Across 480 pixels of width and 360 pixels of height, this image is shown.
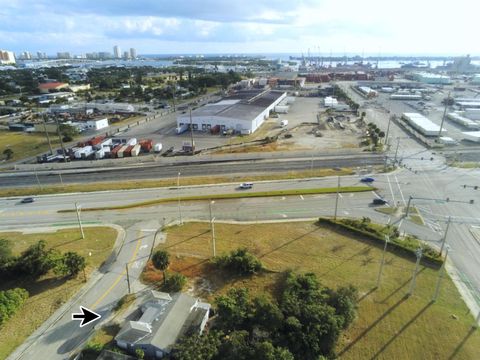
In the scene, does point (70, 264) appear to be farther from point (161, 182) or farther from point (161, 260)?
point (161, 182)

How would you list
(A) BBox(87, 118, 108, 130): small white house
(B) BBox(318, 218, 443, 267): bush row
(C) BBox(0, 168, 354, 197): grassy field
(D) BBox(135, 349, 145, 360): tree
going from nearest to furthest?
1. (D) BBox(135, 349, 145, 360): tree
2. (B) BBox(318, 218, 443, 267): bush row
3. (C) BBox(0, 168, 354, 197): grassy field
4. (A) BBox(87, 118, 108, 130): small white house

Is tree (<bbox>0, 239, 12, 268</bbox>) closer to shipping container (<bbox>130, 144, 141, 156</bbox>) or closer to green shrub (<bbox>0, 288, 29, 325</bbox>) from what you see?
green shrub (<bbox>0, 288, 29, 325</bbox>)

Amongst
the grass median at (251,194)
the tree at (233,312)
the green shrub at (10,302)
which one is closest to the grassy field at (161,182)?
the grass median at (251,194)

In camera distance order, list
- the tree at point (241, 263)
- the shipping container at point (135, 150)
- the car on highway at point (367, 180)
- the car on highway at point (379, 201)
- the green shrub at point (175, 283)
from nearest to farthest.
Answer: the green shrub at point (175, 283) < the tree at point (241, 263) < the car on highway at point (379, 201) < the car on highway at point (367, 180) < the shipping container at point (135, 150)

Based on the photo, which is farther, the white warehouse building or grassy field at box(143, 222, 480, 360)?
the white warehouse building

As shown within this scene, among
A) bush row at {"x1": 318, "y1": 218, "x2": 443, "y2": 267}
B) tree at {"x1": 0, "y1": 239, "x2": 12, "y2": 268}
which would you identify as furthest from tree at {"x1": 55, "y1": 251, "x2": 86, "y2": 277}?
bush row at {"x1": 318, "y1": 218, "x2": 443, "y2": 267}

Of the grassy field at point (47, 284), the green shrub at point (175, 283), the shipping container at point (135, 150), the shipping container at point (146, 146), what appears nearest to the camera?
the grassy field at point (47, 284)

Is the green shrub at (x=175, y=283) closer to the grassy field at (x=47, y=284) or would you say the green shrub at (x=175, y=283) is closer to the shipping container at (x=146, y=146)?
the grassy field at (x=47, y=284)
